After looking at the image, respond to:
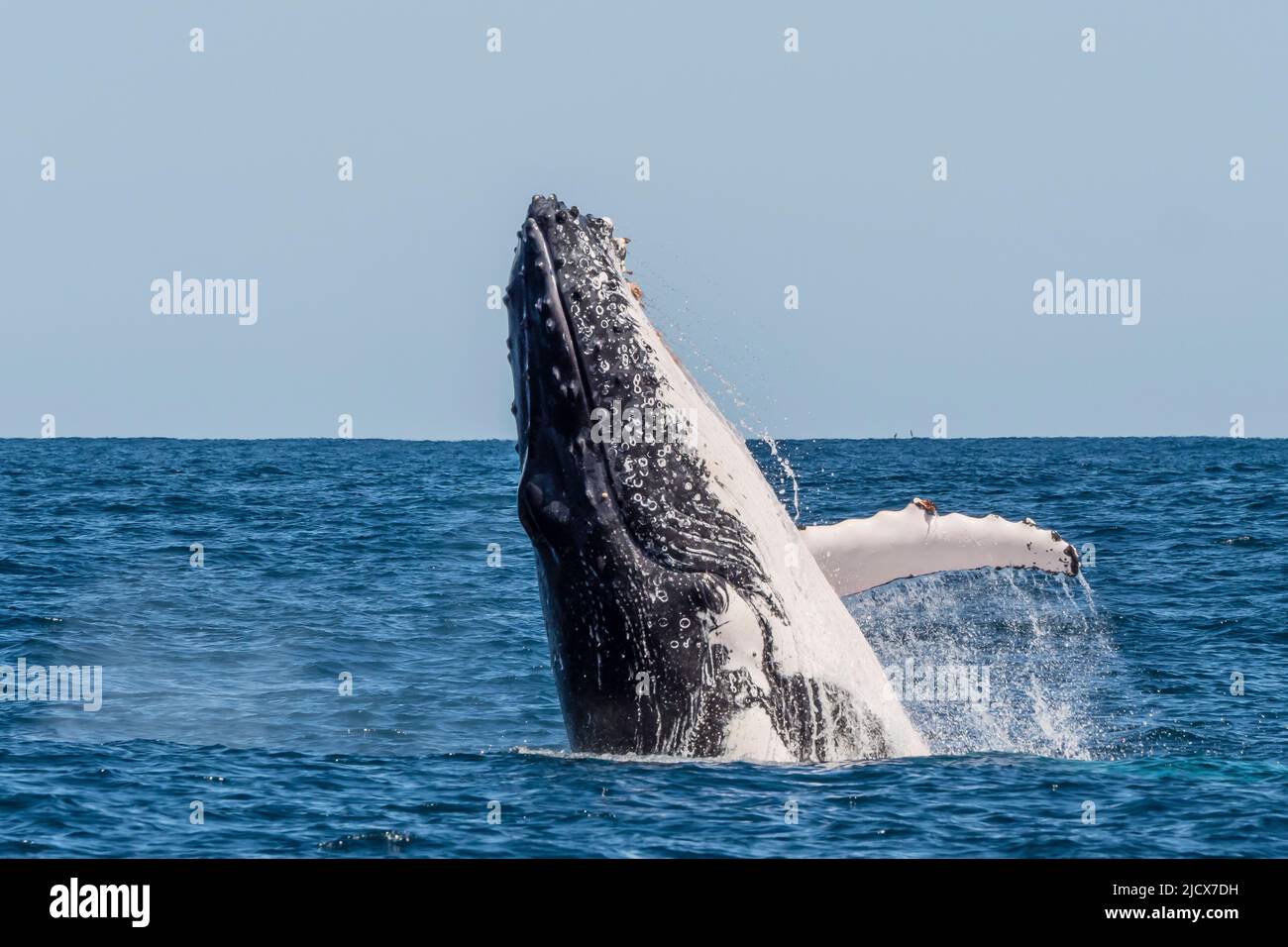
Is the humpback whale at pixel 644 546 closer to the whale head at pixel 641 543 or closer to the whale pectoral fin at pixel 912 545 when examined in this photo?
the whale head at pixel 641 543

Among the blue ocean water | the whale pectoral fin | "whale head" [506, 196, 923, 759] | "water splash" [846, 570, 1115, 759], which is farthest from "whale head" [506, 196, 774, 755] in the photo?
"water splash" [846, 570, 1115, 759]

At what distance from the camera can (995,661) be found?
24.6m

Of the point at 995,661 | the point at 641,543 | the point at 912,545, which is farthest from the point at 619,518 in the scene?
the point at 995,661

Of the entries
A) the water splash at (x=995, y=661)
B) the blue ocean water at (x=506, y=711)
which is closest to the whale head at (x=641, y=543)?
the blue ocean water at (x=506, y=711)

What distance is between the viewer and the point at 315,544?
44.5 m

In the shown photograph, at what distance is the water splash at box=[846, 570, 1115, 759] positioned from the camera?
703 inches

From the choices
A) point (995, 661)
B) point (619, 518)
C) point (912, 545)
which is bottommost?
point (995, 661)

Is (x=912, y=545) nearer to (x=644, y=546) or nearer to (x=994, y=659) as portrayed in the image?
(x=644, y=546)

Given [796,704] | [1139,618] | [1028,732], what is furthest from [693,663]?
[1139,618]

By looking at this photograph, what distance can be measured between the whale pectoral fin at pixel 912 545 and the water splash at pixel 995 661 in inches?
83.4

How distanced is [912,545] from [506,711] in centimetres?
843

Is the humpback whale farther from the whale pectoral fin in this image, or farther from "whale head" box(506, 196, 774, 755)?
the whale pectoral fin
